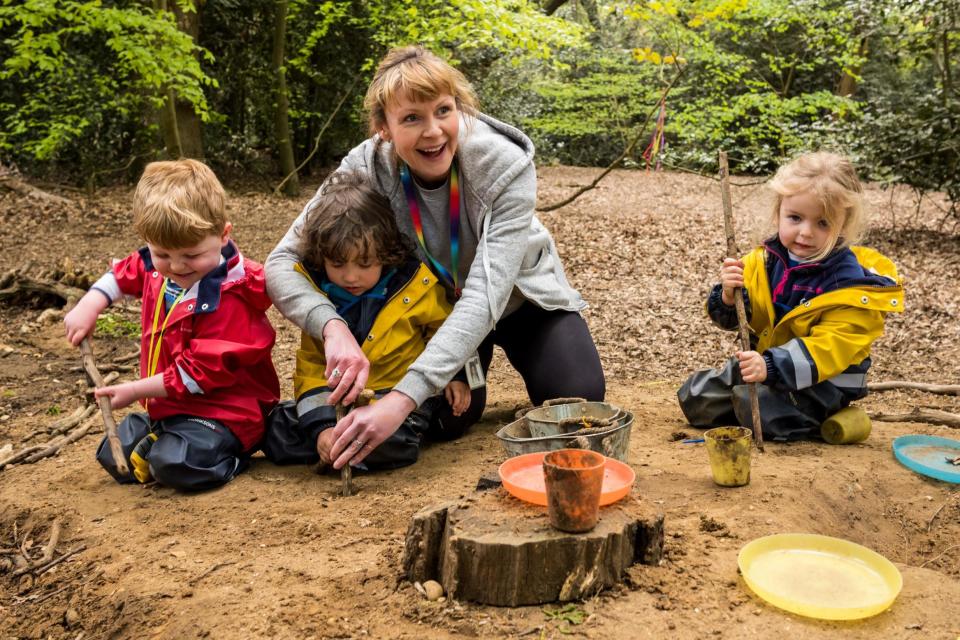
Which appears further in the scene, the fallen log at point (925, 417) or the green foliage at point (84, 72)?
the green foliage at point (84, 72)

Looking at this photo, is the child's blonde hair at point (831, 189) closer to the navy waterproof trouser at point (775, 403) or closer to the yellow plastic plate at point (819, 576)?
the navy waterproof trouser at point (775, 403)

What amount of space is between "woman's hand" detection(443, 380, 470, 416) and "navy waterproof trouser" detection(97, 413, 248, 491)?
0.82m

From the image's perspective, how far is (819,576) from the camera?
206cm

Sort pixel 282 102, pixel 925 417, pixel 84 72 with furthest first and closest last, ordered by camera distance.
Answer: pixel 282 102 < pixel 84 72 < pixel 925 417

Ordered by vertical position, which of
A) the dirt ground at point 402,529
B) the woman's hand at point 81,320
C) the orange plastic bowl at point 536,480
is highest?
the woman's hand at point 81,320

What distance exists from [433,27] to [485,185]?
22.6ft

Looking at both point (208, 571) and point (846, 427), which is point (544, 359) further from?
point (208, 571)

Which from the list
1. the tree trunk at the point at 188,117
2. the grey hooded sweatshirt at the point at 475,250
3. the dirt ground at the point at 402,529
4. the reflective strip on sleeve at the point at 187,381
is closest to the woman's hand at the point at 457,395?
the dirt ground at the point at 402,529

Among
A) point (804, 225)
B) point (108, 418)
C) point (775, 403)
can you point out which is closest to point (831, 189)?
point (804, 225)

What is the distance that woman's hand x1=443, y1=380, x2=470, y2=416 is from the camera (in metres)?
3.21

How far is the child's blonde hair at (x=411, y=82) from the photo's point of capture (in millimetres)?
2787

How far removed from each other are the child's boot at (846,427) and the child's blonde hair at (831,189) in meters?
0.64

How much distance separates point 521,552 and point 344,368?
107 centimetres

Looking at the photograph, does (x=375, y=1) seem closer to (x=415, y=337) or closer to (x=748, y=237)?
(x=748, y=237)
